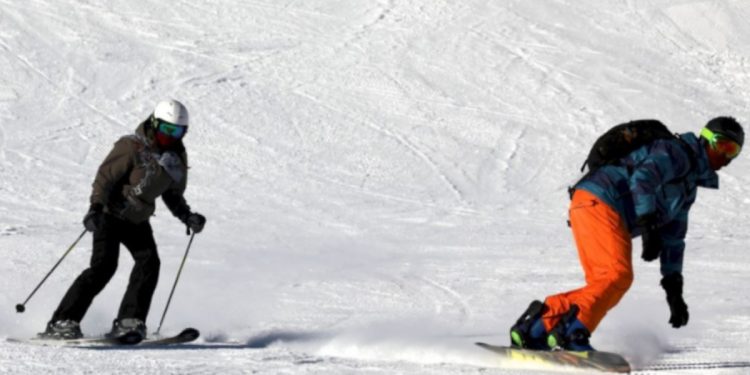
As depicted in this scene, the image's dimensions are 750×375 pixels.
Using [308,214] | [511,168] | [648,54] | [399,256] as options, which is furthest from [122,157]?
[648,54]

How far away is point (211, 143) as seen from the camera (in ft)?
56.3

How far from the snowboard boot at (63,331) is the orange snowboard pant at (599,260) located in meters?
2.69

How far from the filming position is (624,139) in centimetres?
656

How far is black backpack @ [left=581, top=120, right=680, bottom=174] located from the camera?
6.55m

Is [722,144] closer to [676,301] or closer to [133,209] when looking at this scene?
[676,301]

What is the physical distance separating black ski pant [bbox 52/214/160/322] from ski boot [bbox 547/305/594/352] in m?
2.45

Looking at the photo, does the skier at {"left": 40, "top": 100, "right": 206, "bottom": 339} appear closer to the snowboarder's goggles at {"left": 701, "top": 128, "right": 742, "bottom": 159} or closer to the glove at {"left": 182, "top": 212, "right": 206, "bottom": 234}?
the glove at {"left": 182, "top": 212, "right": 206, "bottom": 234}

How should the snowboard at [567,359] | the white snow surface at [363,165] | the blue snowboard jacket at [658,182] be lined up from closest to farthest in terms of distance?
1. the snowboard at [567,359]
2. the blue snowboard jacket at [658,182]
3. the white snow surface at [363,165]

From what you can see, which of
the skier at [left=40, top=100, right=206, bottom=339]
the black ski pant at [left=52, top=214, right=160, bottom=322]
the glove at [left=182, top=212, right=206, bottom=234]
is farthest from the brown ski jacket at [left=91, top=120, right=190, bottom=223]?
the glove at [left=182, top=212, right=206, bottom=234]

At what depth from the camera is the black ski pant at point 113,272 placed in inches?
297

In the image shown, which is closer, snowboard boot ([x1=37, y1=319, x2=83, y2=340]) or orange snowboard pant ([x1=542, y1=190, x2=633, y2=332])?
orange snowboard pant ([x1=542, y1=190, x2=633, y2=332])

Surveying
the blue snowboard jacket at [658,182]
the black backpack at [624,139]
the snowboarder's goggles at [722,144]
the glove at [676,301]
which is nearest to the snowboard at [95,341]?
the blue snowboard jacket at [658,182]

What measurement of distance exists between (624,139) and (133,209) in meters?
2.76

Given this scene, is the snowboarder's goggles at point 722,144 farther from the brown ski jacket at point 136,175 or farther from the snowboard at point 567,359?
the brown ski jacket at point 136,175
